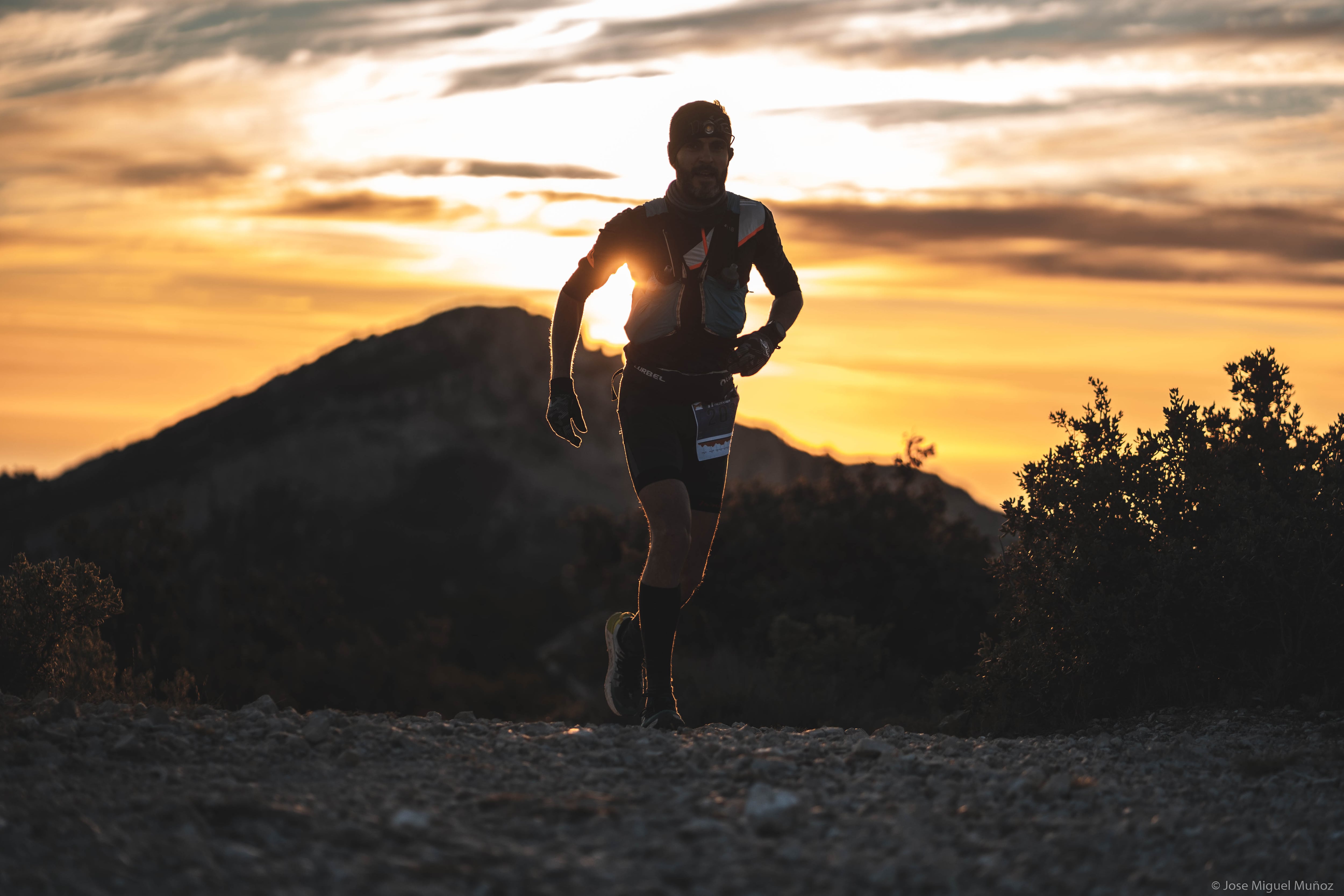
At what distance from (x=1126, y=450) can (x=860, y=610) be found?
6.63m

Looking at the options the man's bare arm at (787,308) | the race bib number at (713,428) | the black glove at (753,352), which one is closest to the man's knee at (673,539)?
the race bib number at (713,428)

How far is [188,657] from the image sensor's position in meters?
13.8

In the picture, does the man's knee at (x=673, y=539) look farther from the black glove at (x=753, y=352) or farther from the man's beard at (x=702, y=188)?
the man's beard at (x=702, y=188)

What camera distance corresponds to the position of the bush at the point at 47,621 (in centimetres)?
672

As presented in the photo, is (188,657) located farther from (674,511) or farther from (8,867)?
(8,867)

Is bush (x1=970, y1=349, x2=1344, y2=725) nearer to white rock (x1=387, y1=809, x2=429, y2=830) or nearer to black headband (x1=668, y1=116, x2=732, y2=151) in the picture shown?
black headband (x1=668, y1=116, x2=732, y2=151)

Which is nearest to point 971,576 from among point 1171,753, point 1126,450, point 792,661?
point 792,661

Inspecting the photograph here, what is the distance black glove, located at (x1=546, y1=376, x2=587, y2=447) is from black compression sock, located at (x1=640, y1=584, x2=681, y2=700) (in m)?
0.85

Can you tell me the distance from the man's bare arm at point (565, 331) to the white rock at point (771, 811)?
2836mm

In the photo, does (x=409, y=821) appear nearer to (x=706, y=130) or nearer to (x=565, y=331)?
(x=565, y=331)

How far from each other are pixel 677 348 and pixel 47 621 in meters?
4.03

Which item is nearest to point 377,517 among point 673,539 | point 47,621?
point 47,621

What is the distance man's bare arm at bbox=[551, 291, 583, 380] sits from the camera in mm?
6098

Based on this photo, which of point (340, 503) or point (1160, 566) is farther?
point (340, 503)
